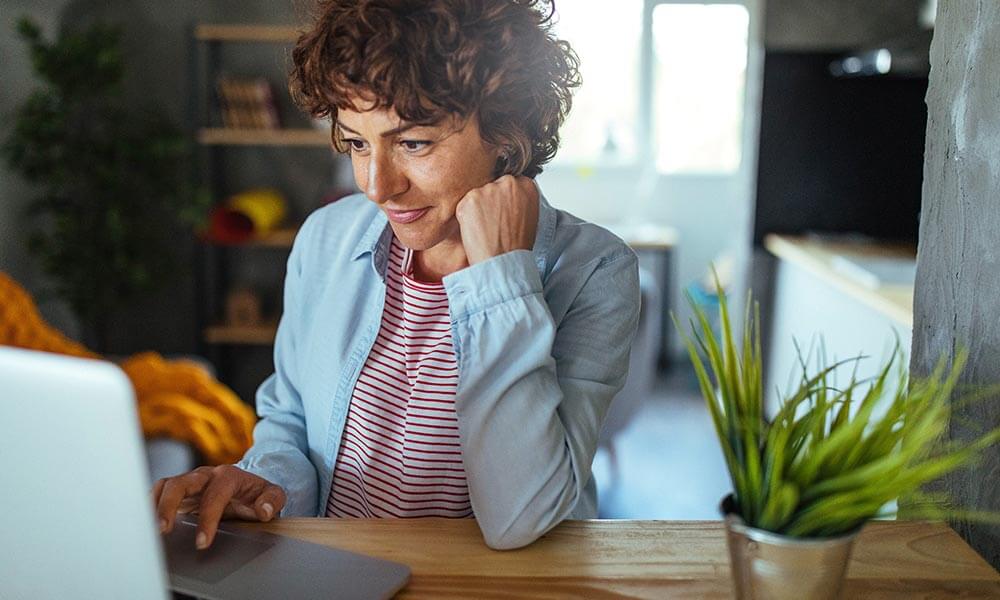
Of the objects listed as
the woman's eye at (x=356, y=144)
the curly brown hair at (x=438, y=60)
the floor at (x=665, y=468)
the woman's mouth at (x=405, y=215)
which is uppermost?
the curly brown hair at (x=438, y=60)

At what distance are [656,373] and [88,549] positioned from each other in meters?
4.92

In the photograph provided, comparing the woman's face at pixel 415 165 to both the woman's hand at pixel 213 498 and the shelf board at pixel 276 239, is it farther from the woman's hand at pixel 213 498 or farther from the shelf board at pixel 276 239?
the shelf board at pixel 276 239

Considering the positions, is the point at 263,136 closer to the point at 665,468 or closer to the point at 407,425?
the point at 665,468

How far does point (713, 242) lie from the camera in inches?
223

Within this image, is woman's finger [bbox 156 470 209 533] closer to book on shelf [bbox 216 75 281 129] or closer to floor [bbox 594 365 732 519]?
floor [bbox 594 365 732 519]

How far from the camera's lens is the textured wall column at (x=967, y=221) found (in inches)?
37.7

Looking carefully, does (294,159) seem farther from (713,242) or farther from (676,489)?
(713,242)

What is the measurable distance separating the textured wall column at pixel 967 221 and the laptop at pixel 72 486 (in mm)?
789

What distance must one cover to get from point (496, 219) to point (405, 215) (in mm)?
116

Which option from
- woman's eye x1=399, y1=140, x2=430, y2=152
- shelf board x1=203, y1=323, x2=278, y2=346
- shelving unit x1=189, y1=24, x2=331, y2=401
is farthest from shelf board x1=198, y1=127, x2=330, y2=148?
woman's eye x1=399, y1=140, x2=430, y2=152

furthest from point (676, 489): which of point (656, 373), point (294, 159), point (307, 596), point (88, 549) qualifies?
point (88, 549)

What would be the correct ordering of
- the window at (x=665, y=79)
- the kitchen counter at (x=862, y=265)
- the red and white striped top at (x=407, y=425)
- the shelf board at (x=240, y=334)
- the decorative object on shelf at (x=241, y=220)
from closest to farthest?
the red and white striped top at (x=407, y=425) → the kitchen counter at (x=862, y=265) → the decorative object on shelf at (x=241, y=220) → the shelf board at (x=240, y=334) → the window at (x=665, y=79)

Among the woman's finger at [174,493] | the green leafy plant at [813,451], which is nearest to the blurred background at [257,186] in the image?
the woman's finger at [174,493]

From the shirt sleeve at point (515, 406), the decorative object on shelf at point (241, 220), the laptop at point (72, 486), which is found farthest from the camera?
the decorative object on shelf at point (241, 220)
